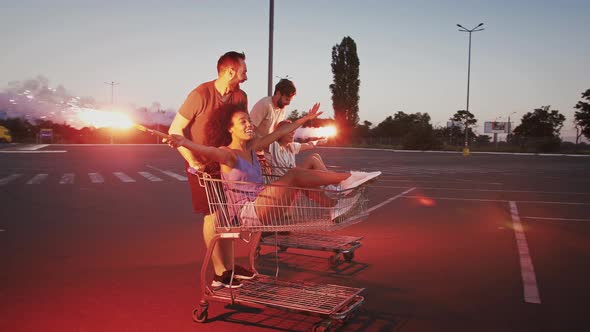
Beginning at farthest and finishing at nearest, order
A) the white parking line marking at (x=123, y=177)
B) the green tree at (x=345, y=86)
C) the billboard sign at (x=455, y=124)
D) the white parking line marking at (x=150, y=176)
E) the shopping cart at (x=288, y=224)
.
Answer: the billboard sign at (x=455, y=124) → the green tree at (x=345, y=86) → the white parking line marking at (x=150, y=176) → the white parking line marking at (x=123, y=177) → the shopping cart at (x=288, y=224)

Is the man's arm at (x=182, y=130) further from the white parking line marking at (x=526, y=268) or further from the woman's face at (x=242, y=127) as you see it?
the white parking line marking at (x=526, y=268)

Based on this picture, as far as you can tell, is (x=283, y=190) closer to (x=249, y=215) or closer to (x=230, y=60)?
(x=249, y=215)

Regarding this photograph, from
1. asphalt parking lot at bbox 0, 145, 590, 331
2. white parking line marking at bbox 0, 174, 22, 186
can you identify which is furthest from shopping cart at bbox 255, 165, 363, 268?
white parking line marking at bbox 0, 174, 22, 186

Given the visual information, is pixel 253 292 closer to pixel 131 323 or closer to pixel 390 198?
pixel 131 323

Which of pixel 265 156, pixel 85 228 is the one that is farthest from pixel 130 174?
pixel 265 156

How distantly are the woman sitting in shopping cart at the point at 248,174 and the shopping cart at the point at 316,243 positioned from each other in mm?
799

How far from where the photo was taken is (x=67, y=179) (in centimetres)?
1641

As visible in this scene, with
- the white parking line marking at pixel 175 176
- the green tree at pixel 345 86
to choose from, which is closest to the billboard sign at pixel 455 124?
the green tree at pixel 345 86

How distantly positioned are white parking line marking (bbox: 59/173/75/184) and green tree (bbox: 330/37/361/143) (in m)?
52.2

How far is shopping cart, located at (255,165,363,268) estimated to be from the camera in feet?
19.2

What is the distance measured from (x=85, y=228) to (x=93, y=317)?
412 centimetres

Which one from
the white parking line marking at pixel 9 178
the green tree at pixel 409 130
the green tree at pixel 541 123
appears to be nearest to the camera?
the white parking line marking at pixel 9 178

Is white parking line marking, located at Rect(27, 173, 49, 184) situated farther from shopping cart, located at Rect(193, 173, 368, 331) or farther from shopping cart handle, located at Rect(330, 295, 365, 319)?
shopping cart handle, located at Rect(330, 295, 365, 319)

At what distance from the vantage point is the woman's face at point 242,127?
465 cm
